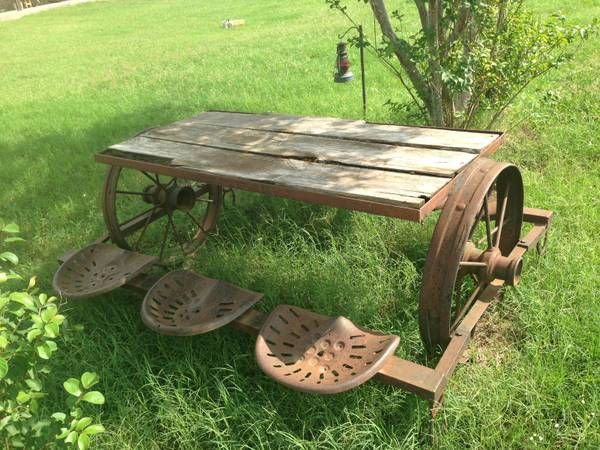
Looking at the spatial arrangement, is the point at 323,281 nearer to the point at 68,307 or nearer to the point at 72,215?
the point at 68,307

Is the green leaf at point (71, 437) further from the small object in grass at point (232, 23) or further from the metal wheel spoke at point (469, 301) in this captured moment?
the small object in grass at point (232, 23)

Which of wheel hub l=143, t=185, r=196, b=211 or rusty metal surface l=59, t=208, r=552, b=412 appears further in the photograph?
wheel hub l=143, t=185, r=196, b=211

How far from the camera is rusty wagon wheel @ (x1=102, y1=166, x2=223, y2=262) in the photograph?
10.8 feet

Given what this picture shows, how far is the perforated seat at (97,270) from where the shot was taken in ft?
9.04

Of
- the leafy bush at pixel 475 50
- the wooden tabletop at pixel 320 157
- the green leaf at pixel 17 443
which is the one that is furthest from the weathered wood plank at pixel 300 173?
the leafy bush at pixel 475 50

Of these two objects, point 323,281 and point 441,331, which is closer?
point 441,331

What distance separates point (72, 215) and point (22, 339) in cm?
297

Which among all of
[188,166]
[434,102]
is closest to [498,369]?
[188,166]

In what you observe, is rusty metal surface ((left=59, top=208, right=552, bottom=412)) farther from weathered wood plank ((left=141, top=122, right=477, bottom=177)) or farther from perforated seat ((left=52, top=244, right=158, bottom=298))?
weathered wood plank ((left=141, top=122, right=477, bottom=177))

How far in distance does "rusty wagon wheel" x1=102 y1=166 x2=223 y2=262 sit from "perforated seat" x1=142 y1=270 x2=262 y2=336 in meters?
0.66

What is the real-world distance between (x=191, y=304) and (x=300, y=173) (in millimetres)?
859

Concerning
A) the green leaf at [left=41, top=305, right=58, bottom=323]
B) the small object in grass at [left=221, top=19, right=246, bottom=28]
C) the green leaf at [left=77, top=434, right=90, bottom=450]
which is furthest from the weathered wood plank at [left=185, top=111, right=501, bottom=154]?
the small object in grass at [left=221, top=19, right=246, bottom=28]

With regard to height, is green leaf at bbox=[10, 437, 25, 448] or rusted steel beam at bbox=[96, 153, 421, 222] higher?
rusted steel beam at bbox=[96, 153, 421, 222]

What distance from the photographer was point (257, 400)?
7.81ft
